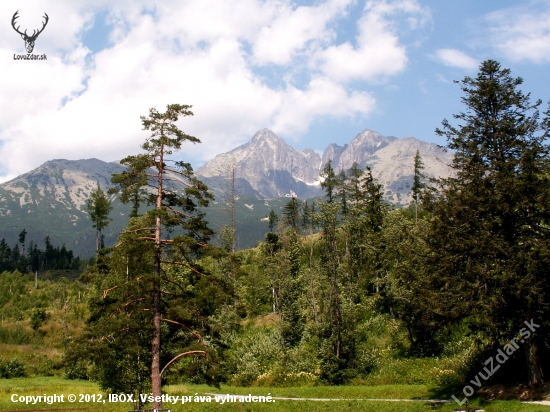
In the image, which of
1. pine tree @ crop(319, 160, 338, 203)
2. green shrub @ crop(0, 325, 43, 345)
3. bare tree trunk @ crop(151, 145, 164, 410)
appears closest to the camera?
bare tree trunk @ crop(151, 145, 164, 410)

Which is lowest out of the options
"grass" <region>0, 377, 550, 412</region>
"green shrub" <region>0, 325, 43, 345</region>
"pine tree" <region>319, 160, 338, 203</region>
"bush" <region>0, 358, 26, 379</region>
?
"bush" <region>0, 358, 26, 379</region>

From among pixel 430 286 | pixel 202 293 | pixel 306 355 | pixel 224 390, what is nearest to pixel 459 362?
pixel 430 286

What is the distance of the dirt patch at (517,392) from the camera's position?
2264 cm

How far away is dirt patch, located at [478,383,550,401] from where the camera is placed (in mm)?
22639

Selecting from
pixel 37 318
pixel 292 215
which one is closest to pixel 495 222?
pixel 292 215

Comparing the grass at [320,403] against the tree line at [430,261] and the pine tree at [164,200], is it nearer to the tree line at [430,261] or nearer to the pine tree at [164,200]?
the tree line at [430,261]

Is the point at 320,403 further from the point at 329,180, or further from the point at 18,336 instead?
the point at 329,180

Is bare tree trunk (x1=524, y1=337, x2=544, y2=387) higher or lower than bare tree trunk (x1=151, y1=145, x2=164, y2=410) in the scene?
lower

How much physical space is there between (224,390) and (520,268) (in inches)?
1015

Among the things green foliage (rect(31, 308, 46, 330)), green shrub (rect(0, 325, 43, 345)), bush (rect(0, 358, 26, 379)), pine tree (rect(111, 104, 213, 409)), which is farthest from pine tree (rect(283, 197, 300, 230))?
pine tree (rect(111, 104, 213, 409))

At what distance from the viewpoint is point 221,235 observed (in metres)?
70.2

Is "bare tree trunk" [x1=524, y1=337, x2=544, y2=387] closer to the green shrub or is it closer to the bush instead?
the bush

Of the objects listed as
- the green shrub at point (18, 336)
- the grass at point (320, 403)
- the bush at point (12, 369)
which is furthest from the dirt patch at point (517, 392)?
the green shrub at point (18, 336)

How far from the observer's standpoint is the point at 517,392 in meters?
23.6
